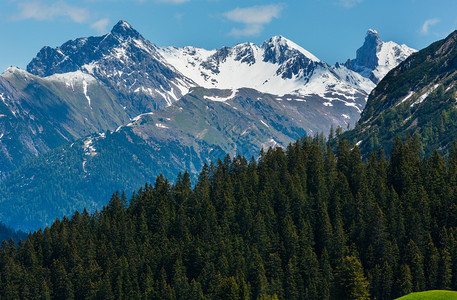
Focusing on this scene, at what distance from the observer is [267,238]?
505ft

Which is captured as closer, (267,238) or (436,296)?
(436,296)

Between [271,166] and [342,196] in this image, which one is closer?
[342,196]

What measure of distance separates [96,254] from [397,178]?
304 feet

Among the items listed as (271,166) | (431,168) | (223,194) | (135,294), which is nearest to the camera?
(135,294)

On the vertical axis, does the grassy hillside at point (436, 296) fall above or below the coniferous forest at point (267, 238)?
below

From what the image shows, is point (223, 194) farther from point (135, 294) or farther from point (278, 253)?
point (135, 294)

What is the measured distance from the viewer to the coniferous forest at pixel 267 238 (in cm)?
13575

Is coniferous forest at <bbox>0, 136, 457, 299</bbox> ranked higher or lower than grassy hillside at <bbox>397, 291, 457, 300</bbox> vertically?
higher

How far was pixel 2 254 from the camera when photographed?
173 m

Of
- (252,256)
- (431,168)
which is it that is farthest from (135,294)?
(431,168)

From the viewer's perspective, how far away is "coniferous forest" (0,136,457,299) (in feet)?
445

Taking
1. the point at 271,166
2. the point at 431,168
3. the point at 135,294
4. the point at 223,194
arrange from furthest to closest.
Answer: the point at 271,166, the point at 223,194, the point at 431,168, the point at 135,294

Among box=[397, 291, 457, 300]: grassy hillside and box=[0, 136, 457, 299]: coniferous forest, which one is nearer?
box=[397, 291, 457, 300]: grassy hillside

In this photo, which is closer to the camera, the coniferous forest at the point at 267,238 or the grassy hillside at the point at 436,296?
the grassy hillside at the point at 436,296
